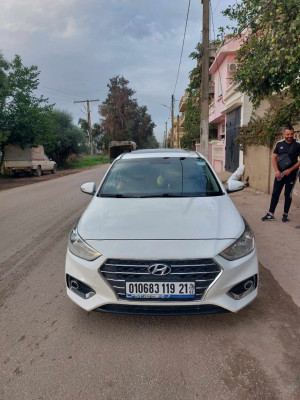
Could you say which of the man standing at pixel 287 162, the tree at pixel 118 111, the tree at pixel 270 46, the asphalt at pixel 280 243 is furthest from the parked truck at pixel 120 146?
the tree at pixel 118 111

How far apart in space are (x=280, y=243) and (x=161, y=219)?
2916 millimetres

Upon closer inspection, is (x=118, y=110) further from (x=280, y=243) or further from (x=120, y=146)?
(x=280, y=243)

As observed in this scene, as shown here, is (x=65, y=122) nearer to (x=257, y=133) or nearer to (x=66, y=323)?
(x=257, y=133)

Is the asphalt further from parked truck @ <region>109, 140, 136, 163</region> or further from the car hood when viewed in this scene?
parked truck @ <region>109, 140, 136, 163</region>

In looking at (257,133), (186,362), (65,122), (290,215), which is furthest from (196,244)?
(65,122)

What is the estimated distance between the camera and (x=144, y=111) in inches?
2788

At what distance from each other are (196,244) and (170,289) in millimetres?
406

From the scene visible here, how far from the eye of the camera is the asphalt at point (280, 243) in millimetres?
3701

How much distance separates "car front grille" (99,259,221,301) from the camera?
2.40m

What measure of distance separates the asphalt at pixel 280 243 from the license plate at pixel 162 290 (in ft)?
4.69

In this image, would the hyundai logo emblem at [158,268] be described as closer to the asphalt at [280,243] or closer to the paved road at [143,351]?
the paved road at [143,351]

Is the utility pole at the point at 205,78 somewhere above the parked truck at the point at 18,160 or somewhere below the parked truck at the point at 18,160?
above

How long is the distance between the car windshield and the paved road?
1314mm

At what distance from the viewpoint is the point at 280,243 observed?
494 centimetres
